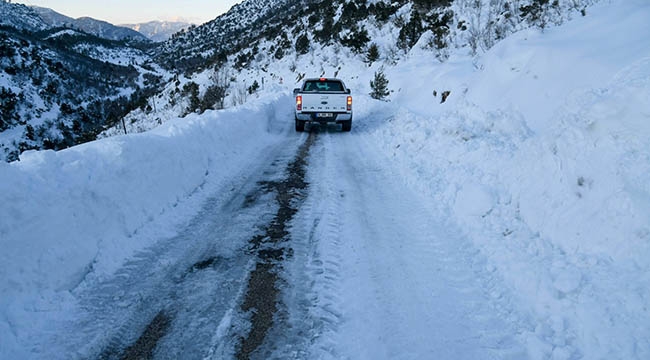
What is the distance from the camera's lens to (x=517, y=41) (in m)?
10.4

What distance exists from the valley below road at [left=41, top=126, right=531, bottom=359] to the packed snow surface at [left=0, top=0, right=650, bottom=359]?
0.08ft

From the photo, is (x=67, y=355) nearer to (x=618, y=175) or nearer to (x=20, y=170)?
(x=20, y=170)

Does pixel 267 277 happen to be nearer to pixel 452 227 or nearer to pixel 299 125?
pixel 452 227

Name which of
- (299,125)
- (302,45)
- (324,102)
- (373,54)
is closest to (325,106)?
(324,102)

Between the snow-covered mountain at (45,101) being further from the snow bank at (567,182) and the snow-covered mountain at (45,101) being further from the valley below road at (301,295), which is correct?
the valley below road at (301,295)

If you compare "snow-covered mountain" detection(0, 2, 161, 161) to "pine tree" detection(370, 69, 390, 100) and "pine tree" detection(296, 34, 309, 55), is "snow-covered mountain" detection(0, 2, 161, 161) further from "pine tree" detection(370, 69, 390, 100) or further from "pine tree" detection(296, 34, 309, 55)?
"pine tree" detection(370, 69, 390, 100)

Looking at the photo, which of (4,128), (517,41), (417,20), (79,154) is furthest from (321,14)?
(4,128)

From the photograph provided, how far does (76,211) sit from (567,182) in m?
5.48

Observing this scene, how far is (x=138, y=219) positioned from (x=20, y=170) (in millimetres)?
1458

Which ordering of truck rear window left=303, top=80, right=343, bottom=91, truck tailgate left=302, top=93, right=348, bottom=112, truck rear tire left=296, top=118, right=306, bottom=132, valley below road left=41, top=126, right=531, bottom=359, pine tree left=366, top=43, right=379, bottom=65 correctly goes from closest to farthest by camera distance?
valley below road left=41, top=126, right=531, bottom=359 < truck tailgate left=302, top=93, right=348, bottom=112 < truck rear window left=303, top=80, right=343, bottom=91 < truck rear tire left=296, top=118, right=306, bottom=132 < pine tree left=366, top=43, right=379, bottom=65

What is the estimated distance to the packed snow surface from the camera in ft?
9.71

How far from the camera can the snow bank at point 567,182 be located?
2908 mm

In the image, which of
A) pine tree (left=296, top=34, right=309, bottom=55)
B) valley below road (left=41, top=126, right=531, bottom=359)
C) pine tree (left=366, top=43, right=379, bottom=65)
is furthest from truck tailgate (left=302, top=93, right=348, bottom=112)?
pine tree (left=296, top=34, right=309, bottom=55)

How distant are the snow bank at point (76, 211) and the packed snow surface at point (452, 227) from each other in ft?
0.05
